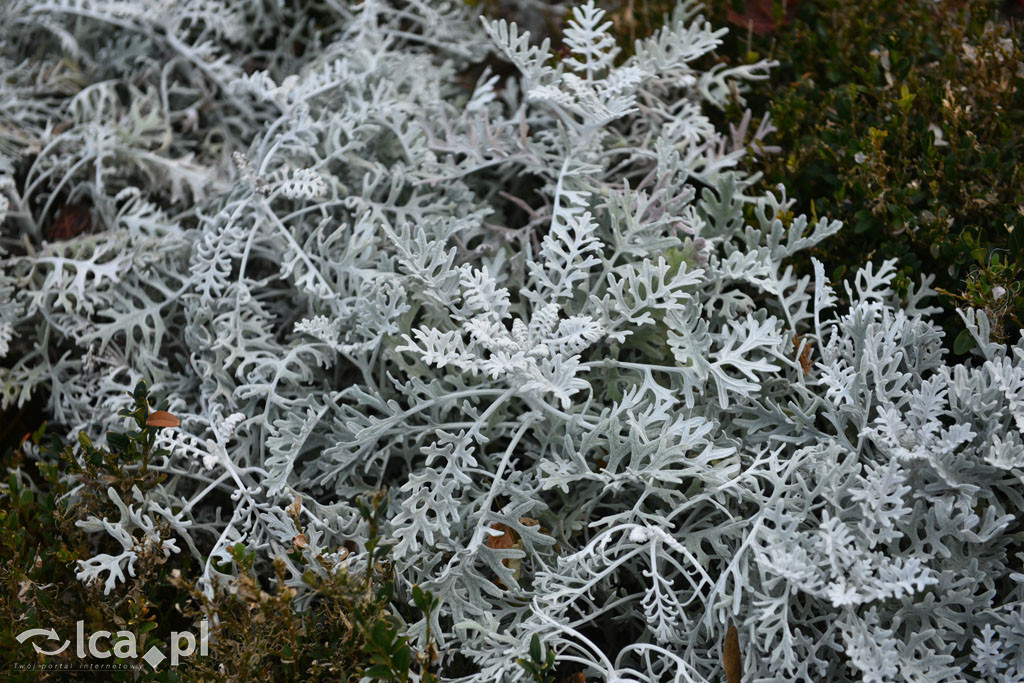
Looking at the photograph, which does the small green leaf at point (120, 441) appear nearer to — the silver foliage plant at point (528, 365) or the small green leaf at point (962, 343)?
the silver foliage plant at point (528, 365)

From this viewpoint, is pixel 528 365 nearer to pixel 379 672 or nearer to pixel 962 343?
pixel 379 672

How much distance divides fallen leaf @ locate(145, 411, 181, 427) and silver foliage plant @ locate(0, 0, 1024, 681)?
1.5 inches

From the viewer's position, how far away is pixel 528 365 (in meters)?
1.56

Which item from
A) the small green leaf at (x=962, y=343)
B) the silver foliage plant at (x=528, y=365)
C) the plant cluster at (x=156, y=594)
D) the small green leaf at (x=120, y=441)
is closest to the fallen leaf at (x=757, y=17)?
the silver foliage plant at (x=528, y=365)

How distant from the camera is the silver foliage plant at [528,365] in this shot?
149cm

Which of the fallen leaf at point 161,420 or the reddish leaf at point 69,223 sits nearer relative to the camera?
the fallen leaf at point 161,420

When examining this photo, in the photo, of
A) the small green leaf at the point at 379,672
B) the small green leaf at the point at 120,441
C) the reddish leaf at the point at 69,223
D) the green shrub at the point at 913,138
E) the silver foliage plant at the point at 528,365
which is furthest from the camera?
the reddish leaf at the point at 69,223

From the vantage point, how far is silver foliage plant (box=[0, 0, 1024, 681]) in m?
1.49

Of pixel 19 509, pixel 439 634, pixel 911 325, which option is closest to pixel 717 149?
pixel 911 325

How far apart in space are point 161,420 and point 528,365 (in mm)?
848

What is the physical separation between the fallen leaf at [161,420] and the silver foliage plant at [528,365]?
4cm

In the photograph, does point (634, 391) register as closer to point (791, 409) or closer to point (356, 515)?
point (791, 409)

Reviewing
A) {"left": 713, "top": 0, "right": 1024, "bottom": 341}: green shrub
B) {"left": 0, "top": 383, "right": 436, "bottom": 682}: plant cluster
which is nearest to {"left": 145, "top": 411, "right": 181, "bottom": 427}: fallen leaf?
{"left": 0, "top": 383, "right": 436, "bottom": 682}: plant cluster

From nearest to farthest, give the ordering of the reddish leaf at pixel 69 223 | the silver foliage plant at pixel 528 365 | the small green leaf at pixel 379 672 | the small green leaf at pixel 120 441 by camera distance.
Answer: the small green leaf at pixel 379 672, the silver foliage plant at pixel 528 365, the small green leaf at pixel 120 441, the reddish leaf at pixel 69 223
